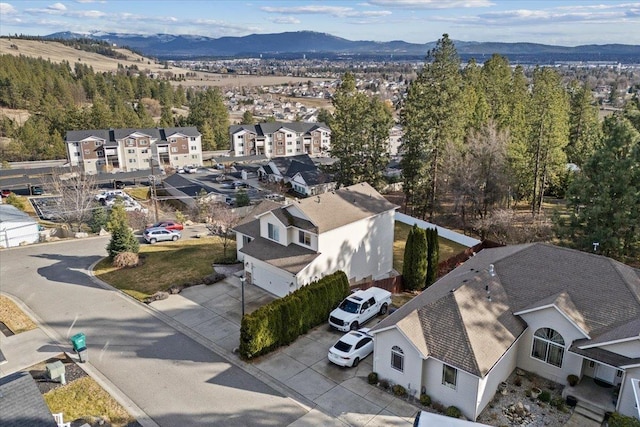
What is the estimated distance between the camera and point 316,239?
25.4 meters

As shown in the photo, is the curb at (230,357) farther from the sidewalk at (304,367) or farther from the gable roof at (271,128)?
the gable roof at (271,128)

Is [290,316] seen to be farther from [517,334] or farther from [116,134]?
[116,134]

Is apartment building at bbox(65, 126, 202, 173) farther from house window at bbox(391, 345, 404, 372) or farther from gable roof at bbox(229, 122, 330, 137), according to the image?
house window at bbox(391, 345, 404, 372)

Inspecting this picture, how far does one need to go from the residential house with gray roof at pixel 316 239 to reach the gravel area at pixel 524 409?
11.5 metres

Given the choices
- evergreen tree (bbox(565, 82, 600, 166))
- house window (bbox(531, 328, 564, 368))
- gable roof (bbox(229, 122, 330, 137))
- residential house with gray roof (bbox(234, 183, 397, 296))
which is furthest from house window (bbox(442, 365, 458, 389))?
gable roof (bbox(229, 122, 330, 137))

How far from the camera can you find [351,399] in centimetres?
1747

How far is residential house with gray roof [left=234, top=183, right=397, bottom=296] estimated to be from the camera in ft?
83.7

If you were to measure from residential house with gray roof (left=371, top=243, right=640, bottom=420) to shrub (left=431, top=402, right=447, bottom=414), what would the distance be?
0.66ft

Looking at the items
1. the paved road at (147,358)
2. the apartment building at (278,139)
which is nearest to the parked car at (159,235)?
the paved road at (147,358)

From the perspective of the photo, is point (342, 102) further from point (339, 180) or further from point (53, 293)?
point (53, 293)

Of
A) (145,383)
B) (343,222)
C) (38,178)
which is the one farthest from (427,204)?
(38,178)

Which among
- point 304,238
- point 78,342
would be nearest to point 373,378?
point 304,238

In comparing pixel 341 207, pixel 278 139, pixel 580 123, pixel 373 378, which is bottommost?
pixel 373 378

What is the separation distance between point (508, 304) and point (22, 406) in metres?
18.3
